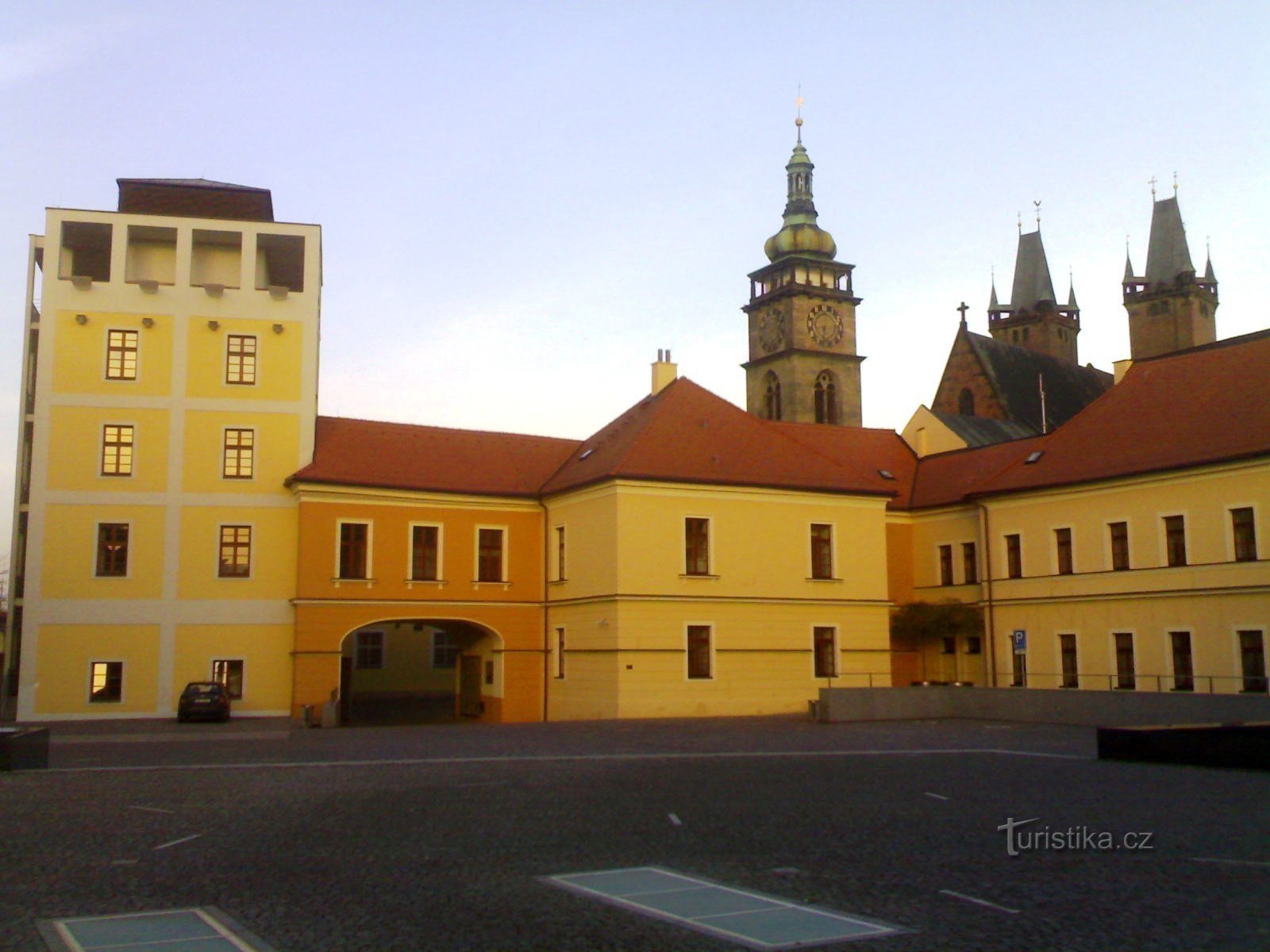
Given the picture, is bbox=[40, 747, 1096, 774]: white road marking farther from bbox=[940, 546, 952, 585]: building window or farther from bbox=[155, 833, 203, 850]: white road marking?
bbox=[940, 546, 952, 585]: building window

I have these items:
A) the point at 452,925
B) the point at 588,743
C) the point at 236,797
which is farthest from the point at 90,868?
the point at 588,743

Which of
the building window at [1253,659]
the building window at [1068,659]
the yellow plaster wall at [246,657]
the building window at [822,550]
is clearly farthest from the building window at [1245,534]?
the yellow plaster wall at [246,657]

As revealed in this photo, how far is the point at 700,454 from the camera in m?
40.0

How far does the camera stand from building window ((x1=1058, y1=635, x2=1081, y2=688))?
40219 millimetres

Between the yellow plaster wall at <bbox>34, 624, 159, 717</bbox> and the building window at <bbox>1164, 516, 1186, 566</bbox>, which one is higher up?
the building window at <bbox>1164, 516, 1186, 566</bbox>

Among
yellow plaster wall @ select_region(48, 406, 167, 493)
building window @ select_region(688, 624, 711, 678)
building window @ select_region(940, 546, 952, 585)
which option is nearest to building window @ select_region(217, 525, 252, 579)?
yellow plaster wall @ select_region(48, 406, 167, 493)

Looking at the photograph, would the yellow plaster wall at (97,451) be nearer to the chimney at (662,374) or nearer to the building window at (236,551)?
the building window at (236,551)

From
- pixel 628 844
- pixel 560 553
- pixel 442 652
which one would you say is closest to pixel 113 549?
pixel 560 553

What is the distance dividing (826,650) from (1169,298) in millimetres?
70034

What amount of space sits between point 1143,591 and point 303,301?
27.1 m

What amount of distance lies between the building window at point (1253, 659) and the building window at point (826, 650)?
37.7 ft

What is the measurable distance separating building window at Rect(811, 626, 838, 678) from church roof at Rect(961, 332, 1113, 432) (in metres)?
37.1

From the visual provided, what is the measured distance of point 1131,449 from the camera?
3947cm

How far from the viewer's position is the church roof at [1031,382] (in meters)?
76.4
